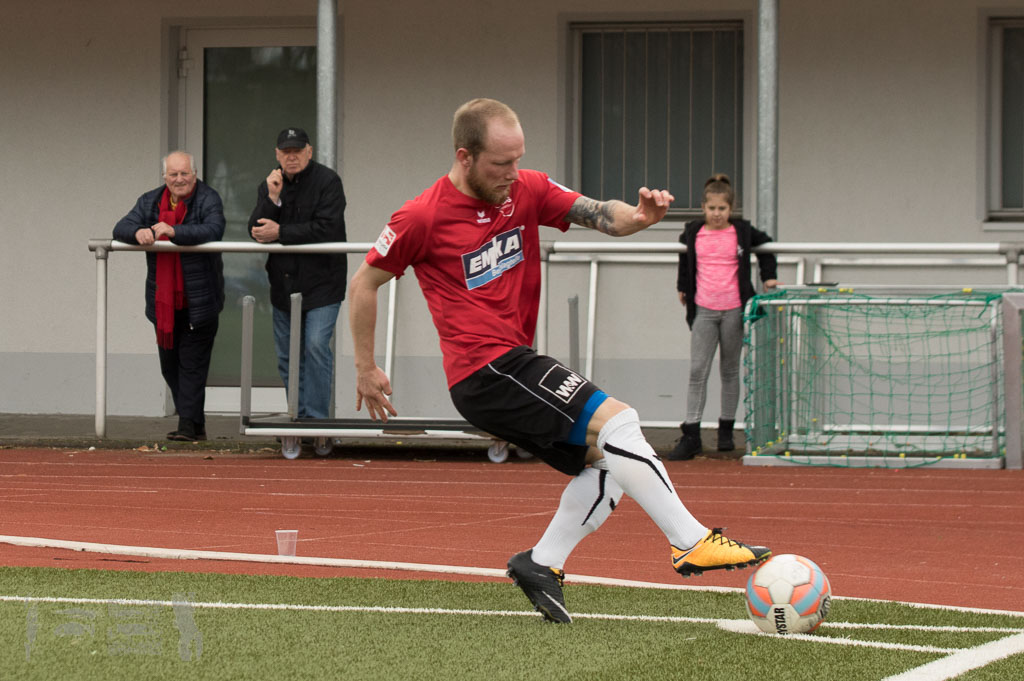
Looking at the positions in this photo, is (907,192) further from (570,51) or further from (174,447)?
(174,447)

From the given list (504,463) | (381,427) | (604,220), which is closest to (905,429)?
(504,463)

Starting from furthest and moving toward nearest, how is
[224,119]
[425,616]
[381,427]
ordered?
[224,119]
[381,427]
[425,616]

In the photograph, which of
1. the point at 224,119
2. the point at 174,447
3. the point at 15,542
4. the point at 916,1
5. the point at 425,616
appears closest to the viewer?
the point at 425,616

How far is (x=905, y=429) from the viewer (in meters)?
11.0

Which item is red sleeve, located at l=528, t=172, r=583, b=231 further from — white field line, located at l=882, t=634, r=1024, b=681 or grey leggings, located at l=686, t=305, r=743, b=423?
grey leggings, located at l=686, t=305, r=743, b=423

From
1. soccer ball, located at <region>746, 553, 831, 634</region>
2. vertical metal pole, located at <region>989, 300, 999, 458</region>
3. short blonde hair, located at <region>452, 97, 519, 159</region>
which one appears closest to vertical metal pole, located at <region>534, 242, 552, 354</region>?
vertical metal pole, located at <region>989, 300, 999, 458</region>

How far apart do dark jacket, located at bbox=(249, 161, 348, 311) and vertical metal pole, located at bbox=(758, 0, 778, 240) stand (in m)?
2.98

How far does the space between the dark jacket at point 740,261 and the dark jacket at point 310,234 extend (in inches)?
93.0

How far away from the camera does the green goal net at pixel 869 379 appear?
415 inches

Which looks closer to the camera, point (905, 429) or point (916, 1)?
point (905, 429)

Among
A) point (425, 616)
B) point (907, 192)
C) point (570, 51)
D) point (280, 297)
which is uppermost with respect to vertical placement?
point (570, 51)

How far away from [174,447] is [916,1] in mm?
7186

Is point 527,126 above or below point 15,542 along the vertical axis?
above

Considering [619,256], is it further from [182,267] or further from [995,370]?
[182,267]
